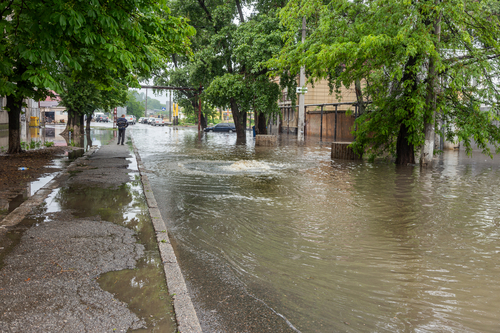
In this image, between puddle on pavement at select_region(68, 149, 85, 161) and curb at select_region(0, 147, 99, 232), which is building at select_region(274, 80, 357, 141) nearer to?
puddle on pavement at select_region(68, 149, 85, 161)

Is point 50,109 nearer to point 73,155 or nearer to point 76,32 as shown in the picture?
point 73,155

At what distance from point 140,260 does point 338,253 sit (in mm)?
2574

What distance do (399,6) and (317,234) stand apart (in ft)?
32.1

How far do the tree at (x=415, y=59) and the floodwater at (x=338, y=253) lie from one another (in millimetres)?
3387

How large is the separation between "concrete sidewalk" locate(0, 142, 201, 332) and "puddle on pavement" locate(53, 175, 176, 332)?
53mm

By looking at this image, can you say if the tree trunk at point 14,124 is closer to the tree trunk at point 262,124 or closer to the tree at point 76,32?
the tree at point 76,32

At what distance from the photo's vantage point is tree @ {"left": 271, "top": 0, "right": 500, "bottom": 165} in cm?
1264

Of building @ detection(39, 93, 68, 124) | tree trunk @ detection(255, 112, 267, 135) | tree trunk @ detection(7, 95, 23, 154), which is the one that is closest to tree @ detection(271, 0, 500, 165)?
tree trunk @ detection(7, 95, 23, 154)

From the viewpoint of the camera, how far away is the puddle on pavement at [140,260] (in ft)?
12.5

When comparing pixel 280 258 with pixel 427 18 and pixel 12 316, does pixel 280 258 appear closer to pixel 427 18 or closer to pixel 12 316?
pixel 12 316

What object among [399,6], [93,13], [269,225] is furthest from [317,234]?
[399,6]

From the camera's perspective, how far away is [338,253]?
5.53 meters

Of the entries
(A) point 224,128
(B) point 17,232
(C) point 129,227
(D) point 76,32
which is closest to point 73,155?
(D) point 76,32

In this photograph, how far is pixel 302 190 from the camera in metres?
10.0
